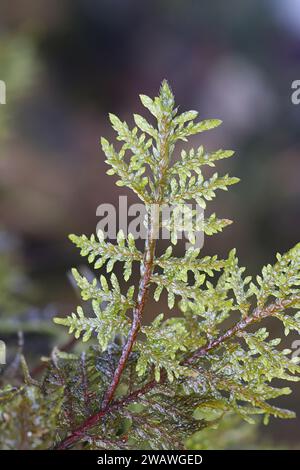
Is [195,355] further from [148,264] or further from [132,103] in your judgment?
[132,103]

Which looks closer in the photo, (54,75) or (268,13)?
(54,75)

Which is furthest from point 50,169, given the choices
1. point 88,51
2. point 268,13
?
point 268,13

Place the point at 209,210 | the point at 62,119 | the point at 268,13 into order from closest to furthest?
the point at 209,210, the point at 62,119, the point at 268,13

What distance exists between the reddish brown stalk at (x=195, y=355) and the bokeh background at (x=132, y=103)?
3.85 ft

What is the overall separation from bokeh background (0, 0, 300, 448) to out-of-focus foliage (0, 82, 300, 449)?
3.86 feet

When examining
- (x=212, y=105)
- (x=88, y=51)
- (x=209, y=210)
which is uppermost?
(x=88, y=51)

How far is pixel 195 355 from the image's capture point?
437 millimetres

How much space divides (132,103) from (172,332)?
2206 millimetres

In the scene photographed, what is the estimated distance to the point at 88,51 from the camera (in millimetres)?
2533

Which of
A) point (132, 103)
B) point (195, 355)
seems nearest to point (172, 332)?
point (195, 355)

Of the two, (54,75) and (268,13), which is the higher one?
(268,13)

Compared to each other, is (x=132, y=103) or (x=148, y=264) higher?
(x=132, y=103)
